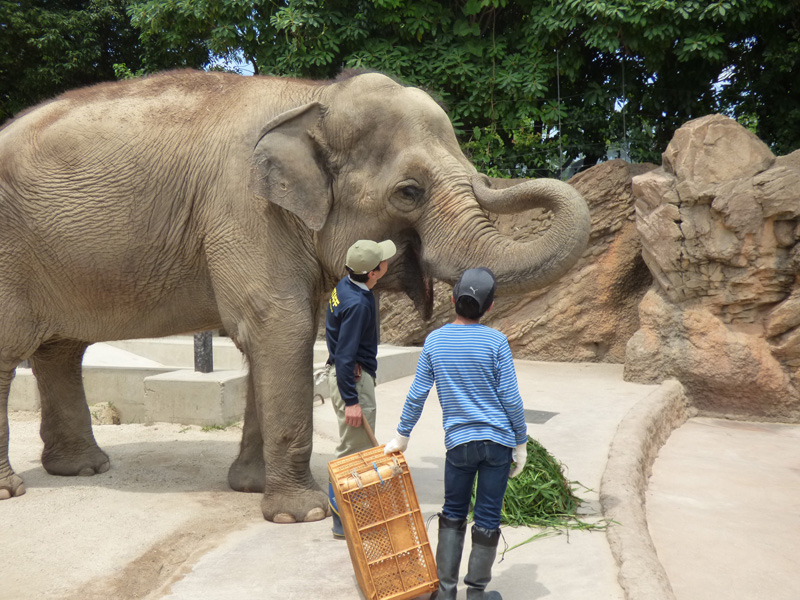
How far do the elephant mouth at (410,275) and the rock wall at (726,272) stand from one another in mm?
4433

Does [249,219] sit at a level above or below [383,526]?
above

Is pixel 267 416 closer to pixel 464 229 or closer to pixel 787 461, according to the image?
pixel 464 229

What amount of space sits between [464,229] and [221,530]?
2092 mm

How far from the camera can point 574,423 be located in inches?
274

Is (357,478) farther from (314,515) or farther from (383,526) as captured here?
(314,515)

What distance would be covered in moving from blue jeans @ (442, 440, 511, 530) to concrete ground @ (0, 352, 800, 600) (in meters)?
0.45

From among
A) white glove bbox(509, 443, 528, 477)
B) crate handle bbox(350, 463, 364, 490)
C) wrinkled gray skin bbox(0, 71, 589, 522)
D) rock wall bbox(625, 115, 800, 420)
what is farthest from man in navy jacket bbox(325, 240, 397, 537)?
rock wall bbox(625, 115, 800, 420)

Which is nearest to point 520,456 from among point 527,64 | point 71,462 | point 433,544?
point 433,544

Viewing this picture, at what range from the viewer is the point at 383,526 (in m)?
3.41

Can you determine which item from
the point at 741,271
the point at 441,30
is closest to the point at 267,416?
the point at 741,271

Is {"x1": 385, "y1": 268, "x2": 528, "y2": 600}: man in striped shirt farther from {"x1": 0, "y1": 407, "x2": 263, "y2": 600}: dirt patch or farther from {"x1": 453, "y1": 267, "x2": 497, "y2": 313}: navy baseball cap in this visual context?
{"x1": 0, "y1": 407, "x2": 263, "y2": 600}: dirt patch

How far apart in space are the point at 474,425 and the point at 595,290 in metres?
7.27

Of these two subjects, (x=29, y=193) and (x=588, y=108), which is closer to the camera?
(x=29, y=193)

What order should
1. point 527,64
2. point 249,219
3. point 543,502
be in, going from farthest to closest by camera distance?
1. point 527,64
2. point 249,219
3. point 543,502
